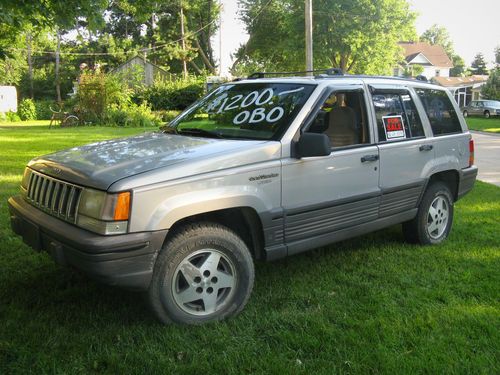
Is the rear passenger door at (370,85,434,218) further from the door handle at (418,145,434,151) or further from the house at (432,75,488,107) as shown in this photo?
the house at (432,75,488,107)

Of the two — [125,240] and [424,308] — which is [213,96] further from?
[424,308]

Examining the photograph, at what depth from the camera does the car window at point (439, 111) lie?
5.27m

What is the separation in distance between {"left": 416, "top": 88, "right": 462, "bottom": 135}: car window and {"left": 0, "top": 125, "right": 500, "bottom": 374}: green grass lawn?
4.53ft

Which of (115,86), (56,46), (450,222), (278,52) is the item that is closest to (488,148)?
(450,222)

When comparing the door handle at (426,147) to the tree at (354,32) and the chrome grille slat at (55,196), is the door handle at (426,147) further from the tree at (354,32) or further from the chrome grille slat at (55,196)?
the tree at (354,32)

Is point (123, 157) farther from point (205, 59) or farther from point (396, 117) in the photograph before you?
point (205, 59)

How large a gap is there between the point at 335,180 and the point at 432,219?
180 cm

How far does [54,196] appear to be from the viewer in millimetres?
3465

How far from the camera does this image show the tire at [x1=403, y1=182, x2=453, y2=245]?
17.1 feet

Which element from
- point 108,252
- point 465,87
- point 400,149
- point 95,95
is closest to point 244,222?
point 108,252

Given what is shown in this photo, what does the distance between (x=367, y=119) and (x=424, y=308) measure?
5.70ft

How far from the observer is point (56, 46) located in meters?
55.1

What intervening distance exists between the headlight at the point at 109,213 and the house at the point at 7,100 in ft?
113

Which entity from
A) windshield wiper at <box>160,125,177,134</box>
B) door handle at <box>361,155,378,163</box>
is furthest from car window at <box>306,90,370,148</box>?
windshield wiper at <box>160,125,177,134</box>
